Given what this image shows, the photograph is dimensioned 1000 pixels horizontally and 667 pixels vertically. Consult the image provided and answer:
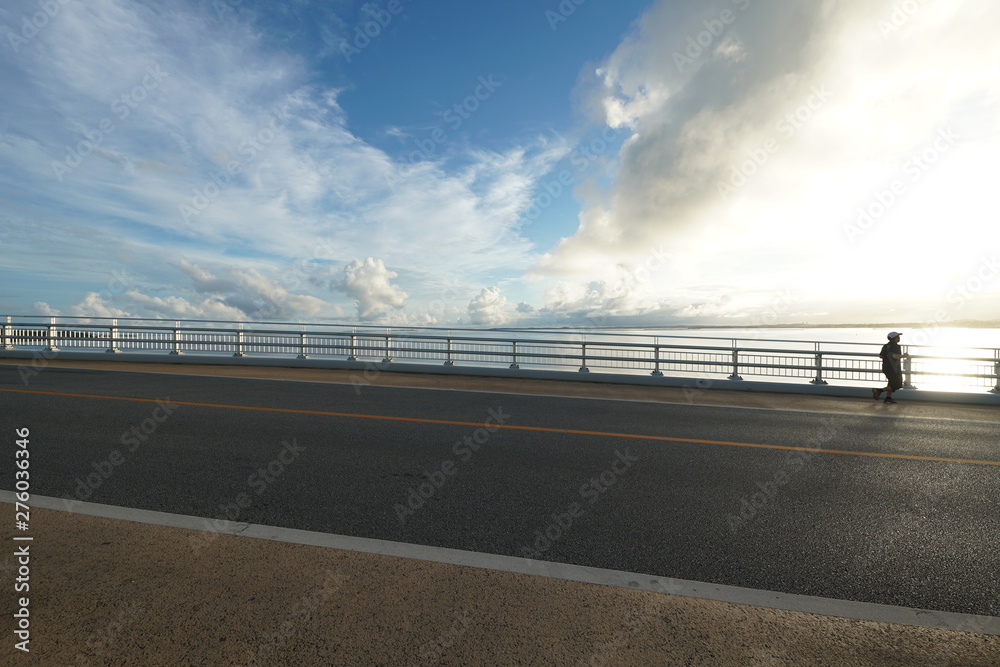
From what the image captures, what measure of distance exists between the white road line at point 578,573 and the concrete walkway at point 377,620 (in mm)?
74

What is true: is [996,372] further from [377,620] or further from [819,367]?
[377,620]

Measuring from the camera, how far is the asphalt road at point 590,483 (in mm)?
3646

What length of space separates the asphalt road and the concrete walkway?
38cm

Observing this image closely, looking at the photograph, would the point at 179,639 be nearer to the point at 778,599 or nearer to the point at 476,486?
the point at 476,486

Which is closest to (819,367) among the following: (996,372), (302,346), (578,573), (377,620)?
(996,372)

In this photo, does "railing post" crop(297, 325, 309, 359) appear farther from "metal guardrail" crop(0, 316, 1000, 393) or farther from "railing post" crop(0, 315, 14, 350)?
"railing post" crop(0, 315, 14, 350)

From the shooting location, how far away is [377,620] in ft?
8.97

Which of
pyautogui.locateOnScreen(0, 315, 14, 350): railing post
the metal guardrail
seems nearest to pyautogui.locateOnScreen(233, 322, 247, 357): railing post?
the metal guardrail

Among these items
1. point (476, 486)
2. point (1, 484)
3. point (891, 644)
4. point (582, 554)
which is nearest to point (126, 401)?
point (1, 484)

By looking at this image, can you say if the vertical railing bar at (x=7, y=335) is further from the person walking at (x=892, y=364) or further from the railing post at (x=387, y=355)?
the person walking at (x=892, y=364)

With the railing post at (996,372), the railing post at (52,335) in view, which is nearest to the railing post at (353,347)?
the railing post at (52,335)

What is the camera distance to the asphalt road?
3.65 m

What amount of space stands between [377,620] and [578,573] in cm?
135

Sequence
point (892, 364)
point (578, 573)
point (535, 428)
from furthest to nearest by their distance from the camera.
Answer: point (892, 364), point (535, 428), point (578, 573)
